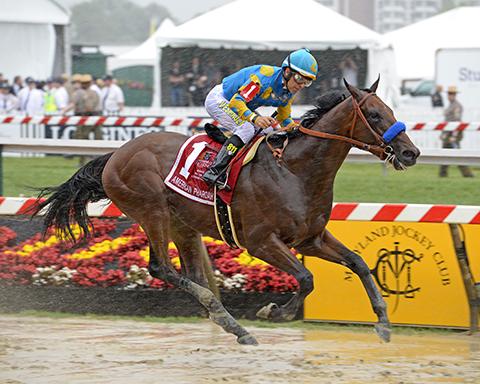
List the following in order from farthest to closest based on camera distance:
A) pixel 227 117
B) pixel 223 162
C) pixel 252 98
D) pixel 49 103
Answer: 1. pixel 49 103
2. pixel 227 117
3. pixel 223 162
4. pixel 252 98

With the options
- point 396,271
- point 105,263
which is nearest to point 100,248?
point 105,263

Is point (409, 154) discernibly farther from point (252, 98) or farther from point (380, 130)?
point (252, 98)

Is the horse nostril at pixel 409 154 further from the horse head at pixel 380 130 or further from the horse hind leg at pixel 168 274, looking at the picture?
the horse hind leg at pixel 168 274

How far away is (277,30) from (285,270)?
13711 mm

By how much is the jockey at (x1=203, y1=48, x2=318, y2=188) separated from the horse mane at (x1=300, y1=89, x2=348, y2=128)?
0.54 feet

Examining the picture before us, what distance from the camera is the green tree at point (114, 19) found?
103m

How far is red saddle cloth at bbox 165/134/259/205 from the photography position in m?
7.16

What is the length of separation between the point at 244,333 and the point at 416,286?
1463 millimetres

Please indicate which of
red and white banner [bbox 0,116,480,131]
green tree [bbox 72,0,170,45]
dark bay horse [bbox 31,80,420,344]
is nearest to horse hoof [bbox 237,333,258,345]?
dark bay horse [bbox 31,80,420,344]

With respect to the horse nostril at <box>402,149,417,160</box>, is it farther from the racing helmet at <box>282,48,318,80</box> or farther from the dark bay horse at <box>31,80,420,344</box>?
the racing helmet at <box>282,48,318,80</box>

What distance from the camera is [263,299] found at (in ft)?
26.3

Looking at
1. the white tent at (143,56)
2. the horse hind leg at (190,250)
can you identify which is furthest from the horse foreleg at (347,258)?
the white tent at (143,56)

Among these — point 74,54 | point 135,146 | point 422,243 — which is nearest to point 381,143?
point 422,243

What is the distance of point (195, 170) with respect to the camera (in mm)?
7203
